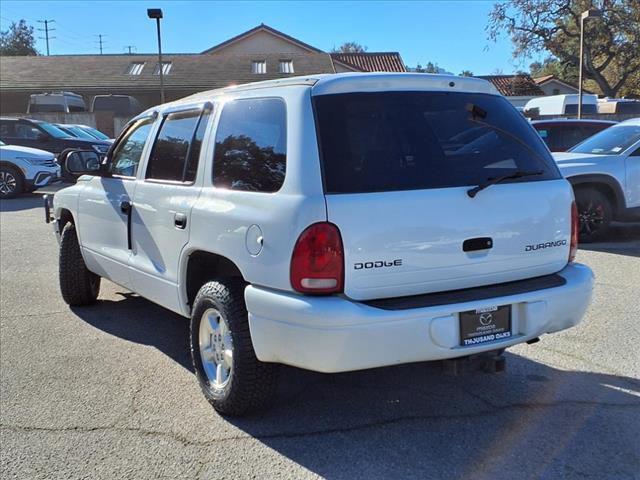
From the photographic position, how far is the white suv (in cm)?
294

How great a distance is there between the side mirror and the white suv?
1687mm

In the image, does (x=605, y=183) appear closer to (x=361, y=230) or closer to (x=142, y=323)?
(x=142, y=323)

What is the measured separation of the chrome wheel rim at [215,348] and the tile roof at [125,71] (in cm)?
3005

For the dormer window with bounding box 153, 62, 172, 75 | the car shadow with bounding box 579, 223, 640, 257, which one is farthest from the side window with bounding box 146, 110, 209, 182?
the dormer window with bounding box 153, 62, 172, 75

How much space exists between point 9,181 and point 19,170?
1.14 ft

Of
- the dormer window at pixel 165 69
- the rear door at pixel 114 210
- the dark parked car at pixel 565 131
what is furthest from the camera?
the dormer window at pixel 165 69

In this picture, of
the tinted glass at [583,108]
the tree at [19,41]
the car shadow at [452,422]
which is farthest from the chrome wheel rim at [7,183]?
the tree at [19,41]

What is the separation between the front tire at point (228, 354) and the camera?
3324 mm

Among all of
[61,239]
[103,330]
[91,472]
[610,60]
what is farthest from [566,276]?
[610,60]

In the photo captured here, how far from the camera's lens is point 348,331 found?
2.86m

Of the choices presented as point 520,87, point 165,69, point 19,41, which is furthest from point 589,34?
point 19,41

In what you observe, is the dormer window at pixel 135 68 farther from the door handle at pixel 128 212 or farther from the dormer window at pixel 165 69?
the door handle at pixel 128 212

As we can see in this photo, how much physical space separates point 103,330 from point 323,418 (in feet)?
8.08

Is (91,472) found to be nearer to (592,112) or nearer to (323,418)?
(323,418)
